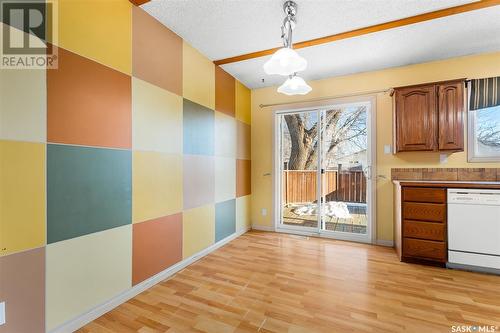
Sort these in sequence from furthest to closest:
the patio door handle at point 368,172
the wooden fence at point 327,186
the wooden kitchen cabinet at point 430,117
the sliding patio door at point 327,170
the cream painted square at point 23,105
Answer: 1. the wooden fence at point 327,186
2. the sliding patio door at point 327,170
3. the patio door handle at point 368,172
4. the wooden kitchen cabinet at point 430,117
5. the cream painted square at point 23,105

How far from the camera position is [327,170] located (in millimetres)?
3832

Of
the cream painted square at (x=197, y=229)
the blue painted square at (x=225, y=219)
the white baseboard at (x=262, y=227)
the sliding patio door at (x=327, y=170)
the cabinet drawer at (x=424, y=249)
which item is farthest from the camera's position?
the white baseboard at (x=262, y=227)

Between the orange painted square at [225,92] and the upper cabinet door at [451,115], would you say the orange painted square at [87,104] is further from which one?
the upper cabinet door at [451,115]

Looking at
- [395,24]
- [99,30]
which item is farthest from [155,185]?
[395,24]

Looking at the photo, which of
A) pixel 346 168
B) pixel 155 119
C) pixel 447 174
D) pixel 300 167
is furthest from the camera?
pixel 300 167

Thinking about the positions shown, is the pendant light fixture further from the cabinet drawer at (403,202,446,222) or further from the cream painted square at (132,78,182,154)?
the cabinet drawer at (403,202,446,222)

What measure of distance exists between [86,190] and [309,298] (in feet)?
6.66

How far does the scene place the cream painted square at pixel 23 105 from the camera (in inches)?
50.9

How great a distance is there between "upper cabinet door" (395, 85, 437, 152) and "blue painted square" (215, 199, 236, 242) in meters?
2.55

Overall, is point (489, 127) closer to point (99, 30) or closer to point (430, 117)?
point (430, 117)

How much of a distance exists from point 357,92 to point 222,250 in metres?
3.13

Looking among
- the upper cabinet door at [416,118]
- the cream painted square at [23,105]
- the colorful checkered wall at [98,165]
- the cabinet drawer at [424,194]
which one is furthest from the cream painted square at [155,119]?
the upper cabinet door at [416,118]

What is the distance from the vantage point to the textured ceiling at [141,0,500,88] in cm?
206

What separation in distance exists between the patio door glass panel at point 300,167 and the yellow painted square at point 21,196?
3.31m
